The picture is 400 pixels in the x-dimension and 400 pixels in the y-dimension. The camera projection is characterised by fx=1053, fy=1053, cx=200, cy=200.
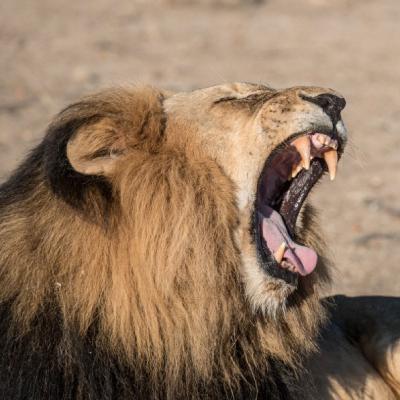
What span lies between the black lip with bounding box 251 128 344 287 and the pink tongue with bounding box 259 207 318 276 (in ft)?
0.10

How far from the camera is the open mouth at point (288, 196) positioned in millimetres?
3564

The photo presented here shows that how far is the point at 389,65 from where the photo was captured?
11141 millimetres

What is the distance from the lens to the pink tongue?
360cm

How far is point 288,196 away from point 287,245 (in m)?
0.24

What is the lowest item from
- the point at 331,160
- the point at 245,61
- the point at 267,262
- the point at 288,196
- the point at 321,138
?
the point at 245,61

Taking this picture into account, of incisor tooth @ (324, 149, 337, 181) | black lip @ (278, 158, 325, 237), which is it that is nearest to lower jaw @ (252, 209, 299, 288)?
black lip @ (278, 158, 325, 237)

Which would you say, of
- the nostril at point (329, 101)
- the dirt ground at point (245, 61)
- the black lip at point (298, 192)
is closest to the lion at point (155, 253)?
the nostril at point (329, 101)

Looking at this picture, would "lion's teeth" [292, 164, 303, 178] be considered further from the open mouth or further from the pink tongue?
the pink tongue

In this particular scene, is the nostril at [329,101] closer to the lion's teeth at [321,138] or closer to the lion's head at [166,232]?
the lion's head at [166,232]

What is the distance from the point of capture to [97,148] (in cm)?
334

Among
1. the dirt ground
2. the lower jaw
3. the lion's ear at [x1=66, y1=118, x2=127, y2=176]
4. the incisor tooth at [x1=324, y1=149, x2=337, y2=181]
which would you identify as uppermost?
the lion's ear at [x1=66, y1=118, x2=127, y2=176]

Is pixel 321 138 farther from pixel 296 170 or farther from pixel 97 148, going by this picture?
pixel 97 148

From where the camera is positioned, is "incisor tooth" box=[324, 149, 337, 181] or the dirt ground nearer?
"incisor tooth" box=[324, 149, 337, 181]

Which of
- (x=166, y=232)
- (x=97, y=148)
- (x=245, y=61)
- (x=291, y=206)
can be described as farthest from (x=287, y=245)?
(x=245, y=61)
